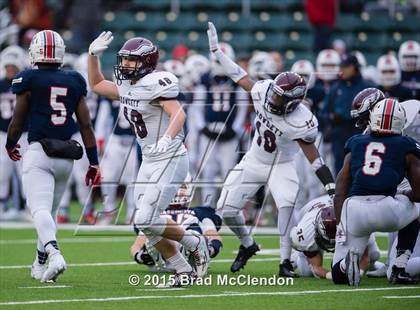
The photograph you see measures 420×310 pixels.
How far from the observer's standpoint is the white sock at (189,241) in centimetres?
779

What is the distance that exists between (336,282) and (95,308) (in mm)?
2006

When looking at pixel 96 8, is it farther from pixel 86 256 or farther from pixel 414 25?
pixel 86 256

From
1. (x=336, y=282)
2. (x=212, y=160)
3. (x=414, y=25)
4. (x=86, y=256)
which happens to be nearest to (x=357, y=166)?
(x=336, y=282)

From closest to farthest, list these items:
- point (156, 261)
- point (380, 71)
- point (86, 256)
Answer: point (156, 261) < point (86, 256) < point (380, 71)

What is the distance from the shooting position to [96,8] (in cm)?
1798

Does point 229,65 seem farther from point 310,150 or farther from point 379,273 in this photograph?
point 379,273

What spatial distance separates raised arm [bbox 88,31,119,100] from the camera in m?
8.01

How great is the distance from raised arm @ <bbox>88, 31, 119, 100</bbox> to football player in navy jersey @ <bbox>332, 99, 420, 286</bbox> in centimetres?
182

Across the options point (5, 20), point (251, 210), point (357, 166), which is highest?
point (357, 166)

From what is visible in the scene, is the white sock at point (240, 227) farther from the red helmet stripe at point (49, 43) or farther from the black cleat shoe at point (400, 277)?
the red helmet stripe at point (49, 43)

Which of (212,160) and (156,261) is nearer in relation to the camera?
(156,261)

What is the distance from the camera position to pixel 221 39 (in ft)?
60.6

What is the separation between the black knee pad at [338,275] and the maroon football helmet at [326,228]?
389mm

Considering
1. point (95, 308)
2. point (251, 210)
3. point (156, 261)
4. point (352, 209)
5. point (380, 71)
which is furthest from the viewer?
point (251, 210)
